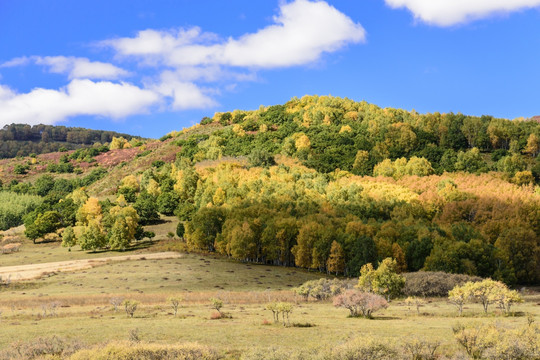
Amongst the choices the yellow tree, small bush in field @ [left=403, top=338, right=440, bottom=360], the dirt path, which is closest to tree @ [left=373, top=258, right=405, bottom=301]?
small bush in field @ [left=403, top=338, right=440, bottom=360]

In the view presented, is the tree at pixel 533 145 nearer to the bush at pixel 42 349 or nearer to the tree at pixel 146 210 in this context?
the tree at pixel 146 210

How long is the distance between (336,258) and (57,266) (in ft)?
200

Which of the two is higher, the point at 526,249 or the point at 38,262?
the point at 526,249

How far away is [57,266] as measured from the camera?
354 feet

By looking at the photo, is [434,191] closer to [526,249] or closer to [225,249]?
[526,249]

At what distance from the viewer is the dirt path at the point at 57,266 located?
98.4 metres

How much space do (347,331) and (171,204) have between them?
130m

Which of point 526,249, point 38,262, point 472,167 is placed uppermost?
point 472,167

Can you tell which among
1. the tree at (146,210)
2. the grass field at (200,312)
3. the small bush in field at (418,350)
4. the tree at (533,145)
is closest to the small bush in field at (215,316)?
the grass field at (200,312)

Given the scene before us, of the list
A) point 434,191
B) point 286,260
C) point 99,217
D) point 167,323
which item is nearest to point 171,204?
point 99,217

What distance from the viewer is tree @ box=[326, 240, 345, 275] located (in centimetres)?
11006

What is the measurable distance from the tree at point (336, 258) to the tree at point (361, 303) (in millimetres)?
47961

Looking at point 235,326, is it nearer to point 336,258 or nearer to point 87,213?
point 336,258

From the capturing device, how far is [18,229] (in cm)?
17400
